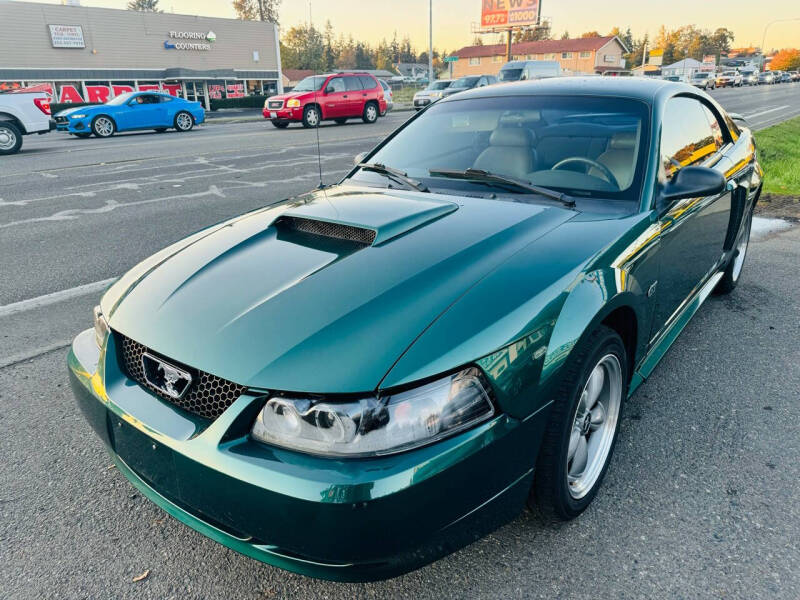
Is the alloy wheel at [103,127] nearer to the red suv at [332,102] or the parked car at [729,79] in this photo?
Result: the red suv at [332,102]

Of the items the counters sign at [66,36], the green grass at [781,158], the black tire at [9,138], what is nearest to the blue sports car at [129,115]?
the black tire at [9,138]

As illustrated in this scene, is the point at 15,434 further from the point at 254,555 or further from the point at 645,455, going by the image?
Result: the point at 645,455

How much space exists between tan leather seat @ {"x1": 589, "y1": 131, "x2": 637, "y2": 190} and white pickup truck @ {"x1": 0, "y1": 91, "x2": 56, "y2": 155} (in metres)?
15.3

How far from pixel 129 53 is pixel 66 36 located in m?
3.57

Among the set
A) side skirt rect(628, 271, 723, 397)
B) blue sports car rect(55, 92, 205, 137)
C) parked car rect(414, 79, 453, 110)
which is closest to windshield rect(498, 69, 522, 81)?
parked car rect(414, 79, 453, 110)

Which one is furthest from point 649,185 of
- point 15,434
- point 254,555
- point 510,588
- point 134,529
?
point 15,434

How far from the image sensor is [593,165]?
9.00 feet

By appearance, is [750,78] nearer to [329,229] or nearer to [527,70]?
[527,70]

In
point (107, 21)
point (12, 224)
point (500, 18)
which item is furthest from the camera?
point (500, 18)

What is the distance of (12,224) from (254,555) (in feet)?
21.5

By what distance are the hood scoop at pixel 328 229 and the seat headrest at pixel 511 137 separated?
1143mm

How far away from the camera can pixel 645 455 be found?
2.54 m

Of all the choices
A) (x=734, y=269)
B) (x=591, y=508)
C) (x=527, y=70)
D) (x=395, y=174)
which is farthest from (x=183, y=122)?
(x=591, y=508)

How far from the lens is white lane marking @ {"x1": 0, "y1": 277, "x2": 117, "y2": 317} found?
4.18 meters
